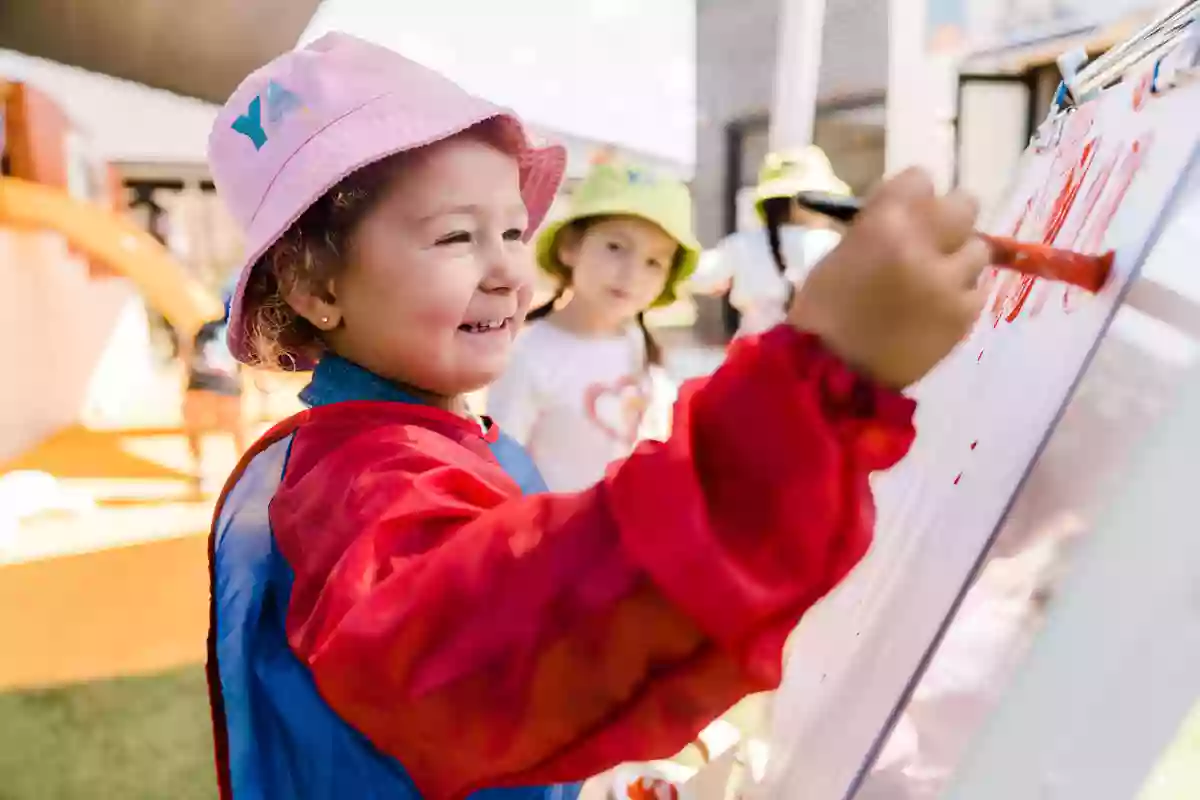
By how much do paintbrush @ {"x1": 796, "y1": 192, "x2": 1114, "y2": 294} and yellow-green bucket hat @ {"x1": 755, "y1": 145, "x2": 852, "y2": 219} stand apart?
1599 mm

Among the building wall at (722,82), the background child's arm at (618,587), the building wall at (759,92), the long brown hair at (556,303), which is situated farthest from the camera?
the building wall at (722,82)

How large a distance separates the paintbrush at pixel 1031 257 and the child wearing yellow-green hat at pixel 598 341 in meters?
0.98

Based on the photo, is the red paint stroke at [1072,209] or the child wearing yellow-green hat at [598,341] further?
the child wearing yellow-green hat at [598,341]

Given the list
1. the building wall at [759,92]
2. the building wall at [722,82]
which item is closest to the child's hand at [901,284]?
the building wall at [759,92]

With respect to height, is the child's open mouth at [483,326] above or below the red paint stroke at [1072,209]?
below

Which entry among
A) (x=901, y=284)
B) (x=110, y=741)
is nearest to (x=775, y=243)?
(x=110, y=741)

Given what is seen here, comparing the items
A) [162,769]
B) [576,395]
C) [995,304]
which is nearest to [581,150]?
[576,395]

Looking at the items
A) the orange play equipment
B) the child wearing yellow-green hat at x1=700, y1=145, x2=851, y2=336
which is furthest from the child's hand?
the orange play equipment

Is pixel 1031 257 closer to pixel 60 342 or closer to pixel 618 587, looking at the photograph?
pixel 618 587

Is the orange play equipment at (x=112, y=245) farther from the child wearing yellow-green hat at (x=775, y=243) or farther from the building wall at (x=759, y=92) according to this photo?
the building wall at (x=759, y=92)

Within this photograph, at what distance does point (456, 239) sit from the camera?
46cm

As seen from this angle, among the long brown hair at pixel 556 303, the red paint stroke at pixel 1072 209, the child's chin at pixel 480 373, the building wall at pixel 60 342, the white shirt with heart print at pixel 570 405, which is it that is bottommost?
the building wall at pixel 60 342

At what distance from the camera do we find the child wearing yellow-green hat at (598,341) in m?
1.27

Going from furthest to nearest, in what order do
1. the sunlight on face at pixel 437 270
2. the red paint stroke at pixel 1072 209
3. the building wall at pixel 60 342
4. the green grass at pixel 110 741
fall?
the building wall at pixel 60 342, the green grass at pixel 110 741, the sunlight on face at pixel 437 270, the red paint stroke at pixel 1072 209
